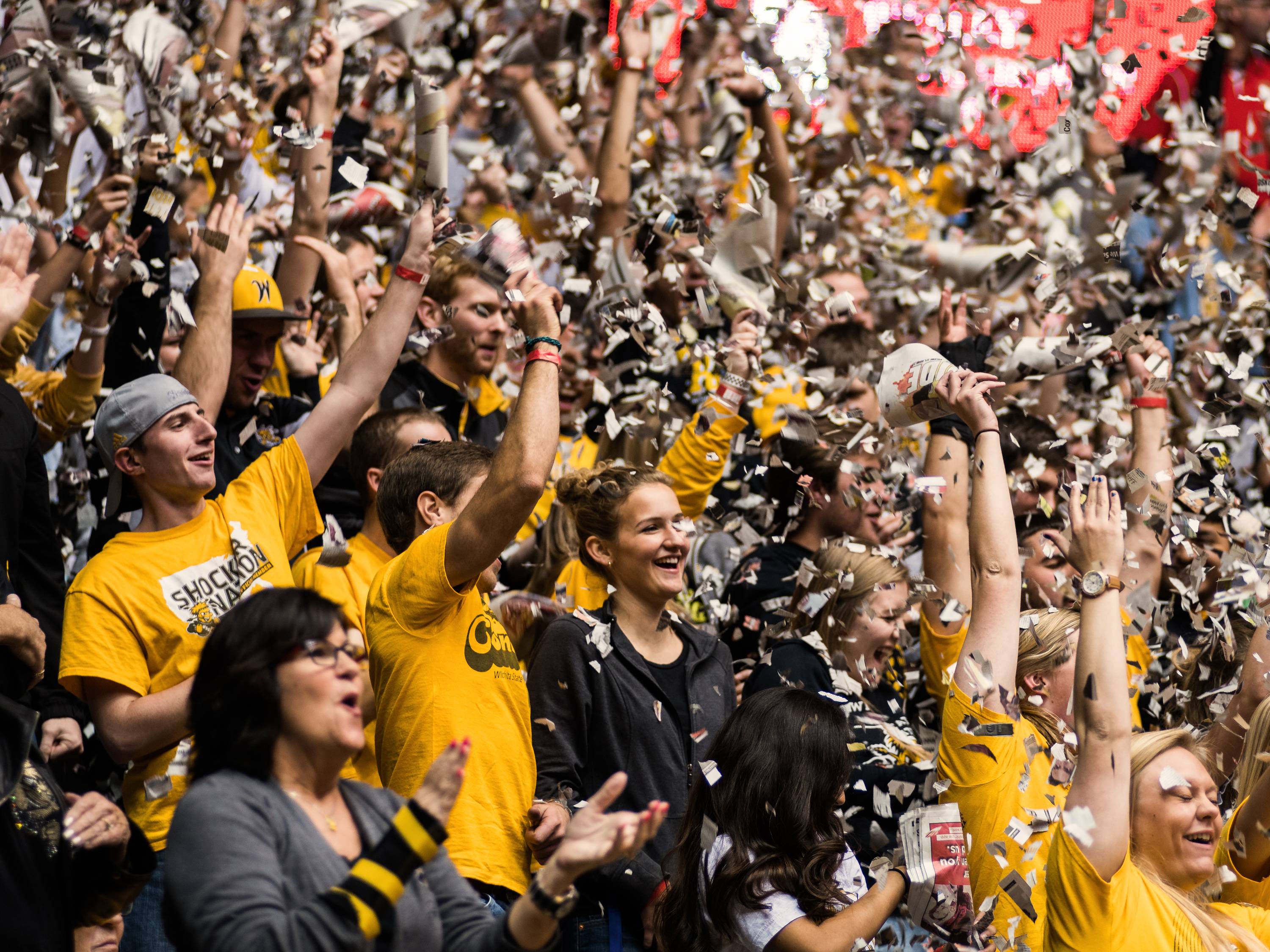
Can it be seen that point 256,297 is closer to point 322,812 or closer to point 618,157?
point 618,157

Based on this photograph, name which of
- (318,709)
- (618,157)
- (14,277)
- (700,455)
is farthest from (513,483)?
(618,157)

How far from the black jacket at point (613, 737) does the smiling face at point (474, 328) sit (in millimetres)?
1466

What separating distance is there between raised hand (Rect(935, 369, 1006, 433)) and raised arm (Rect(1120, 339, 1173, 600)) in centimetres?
122

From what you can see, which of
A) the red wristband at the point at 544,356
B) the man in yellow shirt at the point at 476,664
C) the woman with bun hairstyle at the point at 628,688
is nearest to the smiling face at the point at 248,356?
the woman with bun hairstyle at the point at 628,688

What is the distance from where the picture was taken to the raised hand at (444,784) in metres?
2.29

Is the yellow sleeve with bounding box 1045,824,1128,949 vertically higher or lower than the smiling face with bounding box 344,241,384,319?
lower

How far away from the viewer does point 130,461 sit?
3842 millimetres

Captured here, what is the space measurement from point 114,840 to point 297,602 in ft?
2.70

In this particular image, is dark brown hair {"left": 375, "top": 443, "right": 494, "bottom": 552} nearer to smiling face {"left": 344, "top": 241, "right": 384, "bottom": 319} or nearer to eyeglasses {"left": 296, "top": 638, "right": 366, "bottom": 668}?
eyeglasses {"left": 296, "top": 638, "right": 366, "bottom": 668}

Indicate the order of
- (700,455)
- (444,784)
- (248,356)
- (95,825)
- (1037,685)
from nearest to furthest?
(444,784), (95,825), (1037,685), (248,356), (700,455)

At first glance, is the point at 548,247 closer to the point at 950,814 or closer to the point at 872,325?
the point at 872,325

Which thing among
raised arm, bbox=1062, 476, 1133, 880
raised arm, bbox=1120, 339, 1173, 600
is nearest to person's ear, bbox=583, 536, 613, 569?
raised arm, bbox=1062, 476, 1133, 880

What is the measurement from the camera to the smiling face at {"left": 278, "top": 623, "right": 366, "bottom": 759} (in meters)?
2.41

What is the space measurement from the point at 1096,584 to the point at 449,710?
146 centimetres
